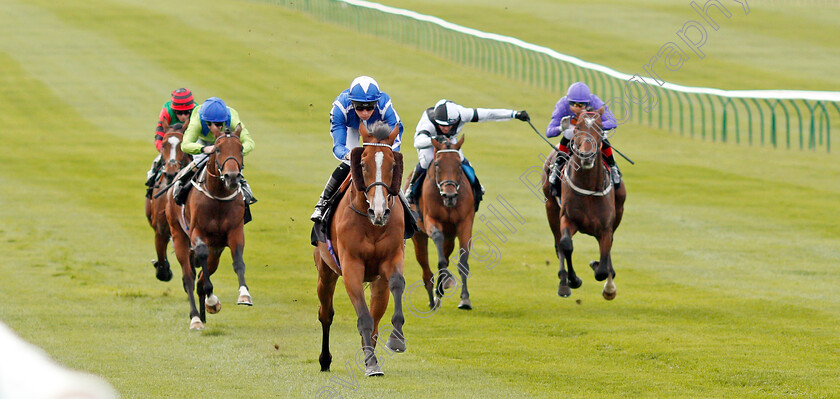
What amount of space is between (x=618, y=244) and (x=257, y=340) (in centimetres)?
791

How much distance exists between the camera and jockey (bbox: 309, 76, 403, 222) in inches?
335

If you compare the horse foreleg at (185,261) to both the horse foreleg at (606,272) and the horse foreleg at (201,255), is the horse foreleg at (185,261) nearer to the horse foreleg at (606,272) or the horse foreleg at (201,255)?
the horse foreleg at (201,255)

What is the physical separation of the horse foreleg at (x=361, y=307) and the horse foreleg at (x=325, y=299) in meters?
0.91

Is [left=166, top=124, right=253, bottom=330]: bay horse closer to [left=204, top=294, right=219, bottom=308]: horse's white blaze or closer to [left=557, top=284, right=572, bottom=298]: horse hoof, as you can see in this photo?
[left=204, top=294, right=219, bottom=308]: horse's white blaze

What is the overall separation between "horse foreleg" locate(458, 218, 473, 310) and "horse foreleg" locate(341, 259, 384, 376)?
4661 mm

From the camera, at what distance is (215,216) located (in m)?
11.3

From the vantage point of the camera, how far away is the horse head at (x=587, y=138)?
36.1 feet

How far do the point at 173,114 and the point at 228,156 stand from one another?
3.14 metres

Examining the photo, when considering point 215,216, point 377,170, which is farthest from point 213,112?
point 377,170

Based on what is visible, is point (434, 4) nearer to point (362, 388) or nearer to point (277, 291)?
point (277, 291)

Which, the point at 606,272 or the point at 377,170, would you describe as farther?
the point at 606,272

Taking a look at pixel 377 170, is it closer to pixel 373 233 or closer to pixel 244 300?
pixel 373 233

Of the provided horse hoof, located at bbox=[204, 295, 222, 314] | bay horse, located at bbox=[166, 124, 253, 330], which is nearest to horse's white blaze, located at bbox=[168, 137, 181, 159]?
bay horse, located at bbox=[166, 124, 253, 330]

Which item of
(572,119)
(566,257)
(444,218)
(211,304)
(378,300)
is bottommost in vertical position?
(211,304)
